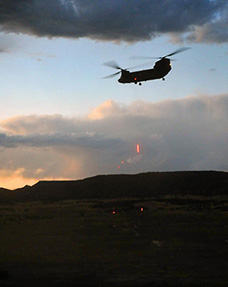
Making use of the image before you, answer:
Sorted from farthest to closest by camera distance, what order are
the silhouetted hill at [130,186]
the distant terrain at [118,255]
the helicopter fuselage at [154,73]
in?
1. the silhouetted hill at [130,186]
2. the helicopter fuselage at [154,73]
3. the distant terrain at [118,255]

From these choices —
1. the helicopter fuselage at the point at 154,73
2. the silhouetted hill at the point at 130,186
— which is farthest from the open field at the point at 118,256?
the silhouetted hill at the point at 130,186

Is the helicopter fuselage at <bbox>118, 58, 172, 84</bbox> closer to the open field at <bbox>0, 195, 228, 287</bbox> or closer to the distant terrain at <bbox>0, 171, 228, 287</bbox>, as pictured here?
the distant terrain at <bbox>0, 171, 228, 287</bbox>

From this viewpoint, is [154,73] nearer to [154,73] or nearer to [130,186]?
[154,73]

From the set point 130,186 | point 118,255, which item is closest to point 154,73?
point 118,255

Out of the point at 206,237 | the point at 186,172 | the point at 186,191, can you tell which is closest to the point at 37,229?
the point at 206,237

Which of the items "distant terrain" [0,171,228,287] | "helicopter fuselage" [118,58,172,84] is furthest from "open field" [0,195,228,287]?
"helicopter fuselage" [118,58,172,84]

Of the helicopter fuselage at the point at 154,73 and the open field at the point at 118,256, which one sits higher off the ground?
the helicopter fuselage at the point at 154,73

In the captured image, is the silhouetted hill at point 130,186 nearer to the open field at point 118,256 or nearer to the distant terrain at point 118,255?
the distant terrain at point 118,255

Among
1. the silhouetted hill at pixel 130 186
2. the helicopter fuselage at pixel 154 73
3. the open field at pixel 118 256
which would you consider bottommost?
the open field at pixel 118 256
